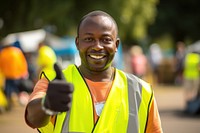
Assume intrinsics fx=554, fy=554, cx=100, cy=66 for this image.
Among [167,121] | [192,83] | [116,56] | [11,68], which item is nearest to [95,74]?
[167,121]

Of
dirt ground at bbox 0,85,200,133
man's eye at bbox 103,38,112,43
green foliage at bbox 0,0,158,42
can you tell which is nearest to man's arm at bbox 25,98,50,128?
man's eye at bbox 103,38,112,43

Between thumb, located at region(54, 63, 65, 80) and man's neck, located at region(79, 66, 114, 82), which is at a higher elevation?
thumb, located at region(54, 63, 65, 80)

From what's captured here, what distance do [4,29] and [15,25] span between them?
0.26 m

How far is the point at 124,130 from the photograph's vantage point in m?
2.90

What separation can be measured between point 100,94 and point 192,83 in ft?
32.6

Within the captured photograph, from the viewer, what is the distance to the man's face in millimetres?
2914

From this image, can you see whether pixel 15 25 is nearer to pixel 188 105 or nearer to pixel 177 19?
pixel 188 105

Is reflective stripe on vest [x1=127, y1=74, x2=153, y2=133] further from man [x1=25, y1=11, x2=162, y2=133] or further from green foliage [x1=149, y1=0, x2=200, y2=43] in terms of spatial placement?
green foliage [x1=149, y1=0, x2=200, y2=43]

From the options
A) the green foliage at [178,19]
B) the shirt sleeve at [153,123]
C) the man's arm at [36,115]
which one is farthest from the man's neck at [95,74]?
the green foliage at [178,19]

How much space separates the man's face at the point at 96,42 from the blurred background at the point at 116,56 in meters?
6.95

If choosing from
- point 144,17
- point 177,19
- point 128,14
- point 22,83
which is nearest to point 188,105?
point 22,83

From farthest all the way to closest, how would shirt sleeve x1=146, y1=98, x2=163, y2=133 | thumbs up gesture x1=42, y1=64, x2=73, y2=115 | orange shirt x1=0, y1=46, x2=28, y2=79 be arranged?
orange shirt x1=0, y1=46, x2=28, y2=79 → shirt sleeve x1=146, y1=98, x2=163, y2=133 → thumbs up gesture x1=42, y1=64, x2=73, y2=115

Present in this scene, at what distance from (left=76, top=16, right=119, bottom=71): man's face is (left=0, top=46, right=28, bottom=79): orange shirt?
10.4 meters

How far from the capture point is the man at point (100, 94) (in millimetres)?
2857
